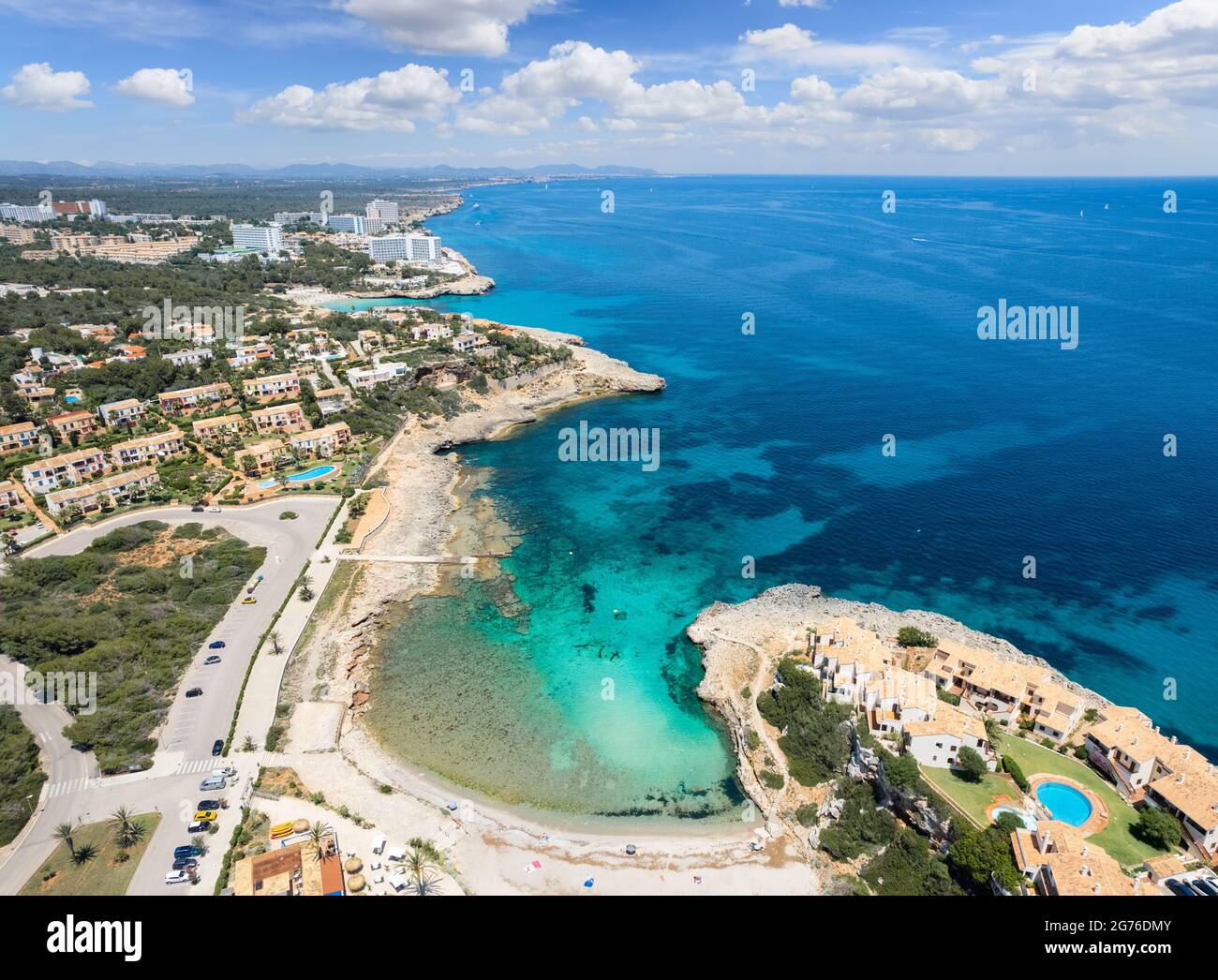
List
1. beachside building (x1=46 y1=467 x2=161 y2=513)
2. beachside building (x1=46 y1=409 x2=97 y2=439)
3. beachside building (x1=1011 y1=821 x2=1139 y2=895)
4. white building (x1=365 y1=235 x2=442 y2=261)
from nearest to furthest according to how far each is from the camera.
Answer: beachside building (x1=1011 y1=821 x2=1139 y2=895), beachside building (x1=46 y1=467 x2=161 y2=513), beachside building (x1=46 y1=409 x2=97 y2=439), white building (x1=365 y1=235 x2=442 y2=261)

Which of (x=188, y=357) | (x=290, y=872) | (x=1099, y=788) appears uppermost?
(x=188, y=357)

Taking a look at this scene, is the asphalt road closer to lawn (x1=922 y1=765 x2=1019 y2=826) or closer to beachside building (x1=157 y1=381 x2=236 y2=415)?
beachside building (x1=157 y1=381 x2=236 y2=415)

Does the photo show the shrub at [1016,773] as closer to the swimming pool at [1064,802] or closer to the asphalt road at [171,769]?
the swimming pool at [1064,802]

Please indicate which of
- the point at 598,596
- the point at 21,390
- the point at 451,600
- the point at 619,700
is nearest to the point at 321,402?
the point at 21,390

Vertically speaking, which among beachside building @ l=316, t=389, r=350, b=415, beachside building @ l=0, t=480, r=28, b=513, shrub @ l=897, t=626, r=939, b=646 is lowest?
shrub @ l=897, t=626, r=939, b=646

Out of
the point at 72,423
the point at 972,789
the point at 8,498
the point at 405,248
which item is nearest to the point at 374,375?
the point at 72,423

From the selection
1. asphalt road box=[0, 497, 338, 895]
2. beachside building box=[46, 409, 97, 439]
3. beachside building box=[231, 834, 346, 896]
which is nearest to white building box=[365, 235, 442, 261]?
beachside building box=[46, 409, 97, 439]

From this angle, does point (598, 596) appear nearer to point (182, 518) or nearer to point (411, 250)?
point (182, 518)

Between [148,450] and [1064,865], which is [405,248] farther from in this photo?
[1064,865]
